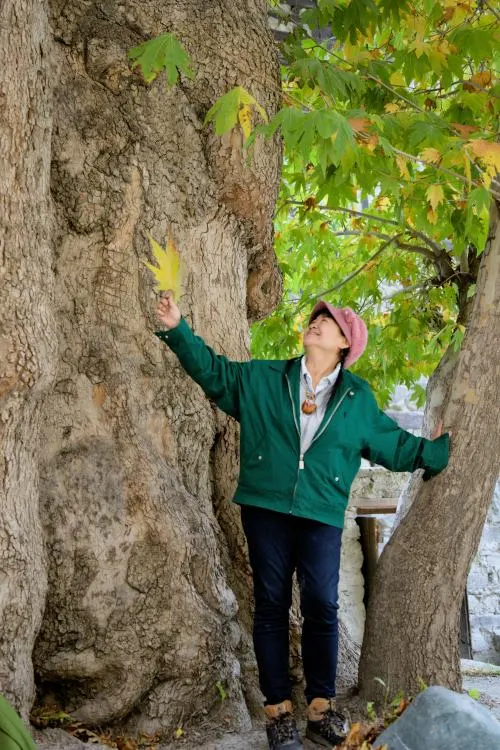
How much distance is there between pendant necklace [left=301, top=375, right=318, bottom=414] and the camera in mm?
3184

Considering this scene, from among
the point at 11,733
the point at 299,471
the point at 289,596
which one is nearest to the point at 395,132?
the point at 299,471

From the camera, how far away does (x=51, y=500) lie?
3307 mm

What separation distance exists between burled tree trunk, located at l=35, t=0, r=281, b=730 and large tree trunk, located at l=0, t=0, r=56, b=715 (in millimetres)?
259

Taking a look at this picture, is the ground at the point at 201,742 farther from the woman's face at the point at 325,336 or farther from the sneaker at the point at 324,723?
the woman's face at the point at 325,336

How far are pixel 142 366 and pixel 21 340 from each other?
2.55 feet

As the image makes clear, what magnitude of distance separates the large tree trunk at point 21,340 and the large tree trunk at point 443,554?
55.2 inches

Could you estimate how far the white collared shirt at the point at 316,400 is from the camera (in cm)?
315

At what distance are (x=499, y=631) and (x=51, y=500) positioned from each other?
7561 millimetres

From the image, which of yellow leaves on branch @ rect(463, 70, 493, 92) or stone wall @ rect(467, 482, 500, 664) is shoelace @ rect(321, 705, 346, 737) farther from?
stone wall @ rect(467, 482, 500, 664)

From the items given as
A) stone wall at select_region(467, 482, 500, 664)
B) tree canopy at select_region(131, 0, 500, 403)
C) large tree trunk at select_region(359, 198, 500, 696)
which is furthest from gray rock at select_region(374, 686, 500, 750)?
stone wall at select_region(467, 482, 500, 664)

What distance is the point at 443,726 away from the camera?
258 centimetres

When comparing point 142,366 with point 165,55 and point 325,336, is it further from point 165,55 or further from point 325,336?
point 165,55

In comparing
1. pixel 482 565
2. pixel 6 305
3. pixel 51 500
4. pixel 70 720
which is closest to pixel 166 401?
pixel 51 500

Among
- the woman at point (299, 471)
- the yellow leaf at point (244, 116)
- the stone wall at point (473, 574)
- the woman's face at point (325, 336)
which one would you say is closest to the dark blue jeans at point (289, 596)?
the woman at point (299, 471)
